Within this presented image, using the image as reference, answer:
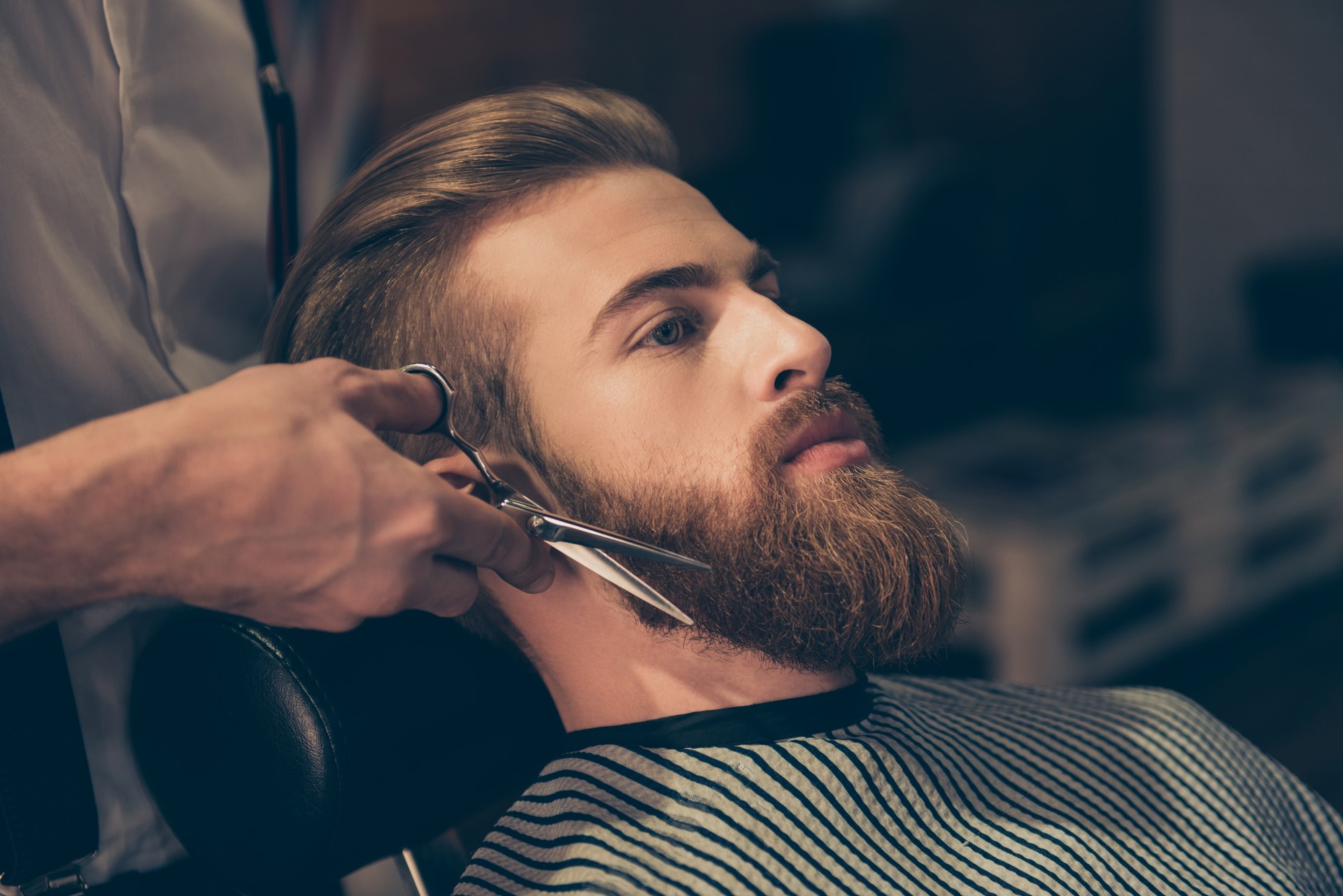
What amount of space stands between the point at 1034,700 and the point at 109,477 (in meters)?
1.01

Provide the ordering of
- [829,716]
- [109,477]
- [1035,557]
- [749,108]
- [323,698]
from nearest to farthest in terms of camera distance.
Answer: [109,477] < [323,698] < [829,716] < [1035,557] < [749,108]

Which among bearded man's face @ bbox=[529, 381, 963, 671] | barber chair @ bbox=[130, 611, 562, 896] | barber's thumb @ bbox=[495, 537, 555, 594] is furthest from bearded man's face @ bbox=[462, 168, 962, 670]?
barber chair @ bbox=[130, 611, 562, 896]

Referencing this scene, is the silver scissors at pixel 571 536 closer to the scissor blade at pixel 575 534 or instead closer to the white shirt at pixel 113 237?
the scissor blade at pixel 575 534

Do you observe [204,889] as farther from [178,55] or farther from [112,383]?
[178,55]

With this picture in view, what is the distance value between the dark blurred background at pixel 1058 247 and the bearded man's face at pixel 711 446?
985mm

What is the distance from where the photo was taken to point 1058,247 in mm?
4547

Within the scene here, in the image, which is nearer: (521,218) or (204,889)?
(204,889)

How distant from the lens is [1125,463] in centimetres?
286

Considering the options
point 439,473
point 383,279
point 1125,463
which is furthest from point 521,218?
point 1125,463

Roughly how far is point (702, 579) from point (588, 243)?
350 millimetres

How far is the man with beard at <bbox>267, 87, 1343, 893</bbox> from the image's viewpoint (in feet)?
3.18

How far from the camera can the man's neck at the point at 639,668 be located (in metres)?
1.04

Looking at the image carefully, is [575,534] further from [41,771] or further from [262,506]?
[41,771]

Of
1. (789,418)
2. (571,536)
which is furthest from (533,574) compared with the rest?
(789,418)
